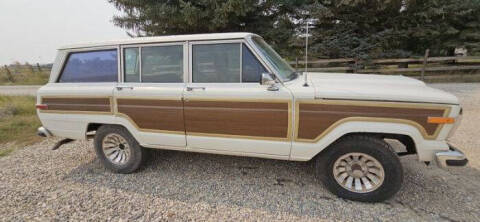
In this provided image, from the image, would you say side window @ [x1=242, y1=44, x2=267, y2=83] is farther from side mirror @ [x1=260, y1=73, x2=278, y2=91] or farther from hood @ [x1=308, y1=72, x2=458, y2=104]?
hood @ [x1=308, y1=72, x2=458, y2=104]

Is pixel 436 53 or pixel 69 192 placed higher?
pixel 436 53

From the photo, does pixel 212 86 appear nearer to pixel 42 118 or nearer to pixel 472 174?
pixel 42 118

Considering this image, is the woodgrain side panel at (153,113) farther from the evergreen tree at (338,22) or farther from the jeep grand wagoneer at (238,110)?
the evergreen tree at (338,22)

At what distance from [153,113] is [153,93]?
0.90 ft

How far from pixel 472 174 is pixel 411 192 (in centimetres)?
114

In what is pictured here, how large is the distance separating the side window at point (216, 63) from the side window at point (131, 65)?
2.84ft

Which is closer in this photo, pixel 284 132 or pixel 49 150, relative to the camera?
pixel 284 132

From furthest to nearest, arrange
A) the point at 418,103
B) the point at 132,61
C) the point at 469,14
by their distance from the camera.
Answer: the point at 469,14 → the point at 132,61 → the point at 418,103

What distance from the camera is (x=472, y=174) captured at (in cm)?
332

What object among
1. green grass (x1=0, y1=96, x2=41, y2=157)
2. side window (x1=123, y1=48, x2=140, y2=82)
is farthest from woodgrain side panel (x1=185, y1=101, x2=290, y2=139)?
green grass (x1=0, y1=96, x2=41, y2=157)

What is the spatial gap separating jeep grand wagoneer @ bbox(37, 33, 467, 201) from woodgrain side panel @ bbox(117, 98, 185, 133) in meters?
0.01

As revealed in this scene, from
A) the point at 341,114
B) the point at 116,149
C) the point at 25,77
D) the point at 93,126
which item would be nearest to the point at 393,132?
the point at 341,114

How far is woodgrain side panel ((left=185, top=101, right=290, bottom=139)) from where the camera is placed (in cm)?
283

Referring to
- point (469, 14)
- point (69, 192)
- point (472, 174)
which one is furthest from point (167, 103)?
point (469, 14)
